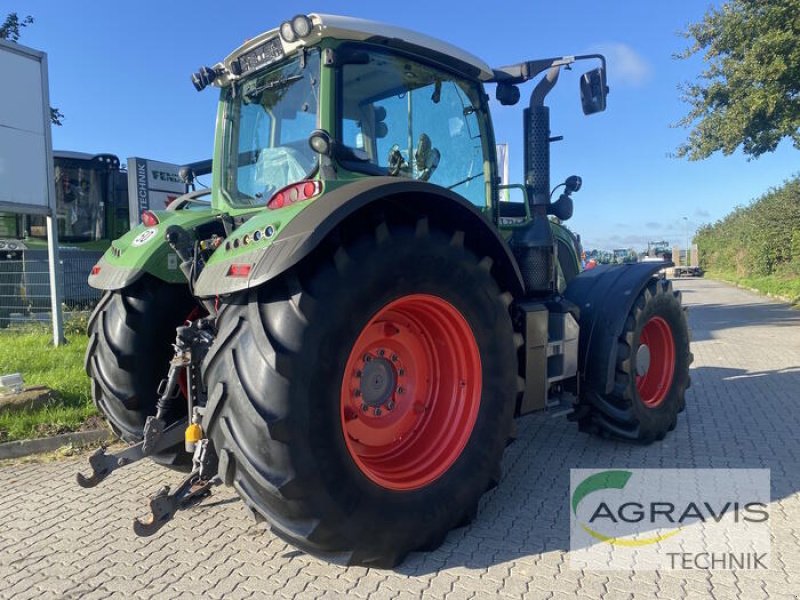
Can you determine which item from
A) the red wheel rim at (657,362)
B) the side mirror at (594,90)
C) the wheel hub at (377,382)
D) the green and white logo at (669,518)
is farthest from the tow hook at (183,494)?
the red wheel rim at (657,362)

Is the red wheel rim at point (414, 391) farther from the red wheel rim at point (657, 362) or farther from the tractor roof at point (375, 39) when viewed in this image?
the red wheel rim at point (657, 362)

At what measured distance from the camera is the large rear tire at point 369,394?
228 centimetres

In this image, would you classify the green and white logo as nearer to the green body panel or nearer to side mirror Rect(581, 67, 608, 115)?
side mirror Rect(581, 67, 608, 115)

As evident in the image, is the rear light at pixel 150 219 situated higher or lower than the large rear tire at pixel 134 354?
higher

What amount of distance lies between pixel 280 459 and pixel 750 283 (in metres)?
31.7

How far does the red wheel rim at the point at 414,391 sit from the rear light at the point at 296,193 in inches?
25.4

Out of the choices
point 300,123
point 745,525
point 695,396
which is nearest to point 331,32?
point 300,123

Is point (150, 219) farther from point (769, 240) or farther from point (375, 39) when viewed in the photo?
point (769, 240)

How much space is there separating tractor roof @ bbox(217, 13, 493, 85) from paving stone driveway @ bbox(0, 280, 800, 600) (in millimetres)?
2540

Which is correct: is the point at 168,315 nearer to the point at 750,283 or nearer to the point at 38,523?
the point at 38,523

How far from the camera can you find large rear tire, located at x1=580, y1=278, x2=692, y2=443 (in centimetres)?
417

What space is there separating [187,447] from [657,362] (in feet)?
12.4

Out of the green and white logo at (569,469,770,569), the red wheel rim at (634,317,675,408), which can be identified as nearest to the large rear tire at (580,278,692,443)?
the red wheel rim at (634,317,675,408)

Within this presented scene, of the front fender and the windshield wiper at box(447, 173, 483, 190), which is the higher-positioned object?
the windshield wiper at box(447, 173, 483, 190)
